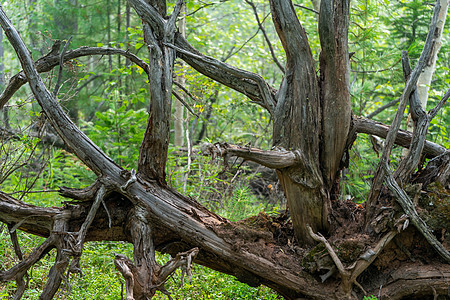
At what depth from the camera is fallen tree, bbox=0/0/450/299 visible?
3.36m

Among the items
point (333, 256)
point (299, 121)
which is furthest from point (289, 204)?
point (299, 121)

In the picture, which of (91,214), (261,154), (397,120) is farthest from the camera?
(397,120)

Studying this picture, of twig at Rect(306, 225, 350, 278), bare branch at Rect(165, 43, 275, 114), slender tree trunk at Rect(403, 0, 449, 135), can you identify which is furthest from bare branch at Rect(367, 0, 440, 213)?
slender tree trunk at Rect(403, 0, 449, 135)

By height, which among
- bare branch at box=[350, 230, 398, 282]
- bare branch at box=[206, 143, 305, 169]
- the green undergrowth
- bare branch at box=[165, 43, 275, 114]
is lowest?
the green undergrowth

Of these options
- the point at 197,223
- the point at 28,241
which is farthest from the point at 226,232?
the point at 28,241

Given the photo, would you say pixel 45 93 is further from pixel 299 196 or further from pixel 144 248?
pixel 299 196

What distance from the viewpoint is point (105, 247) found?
18.0 feet

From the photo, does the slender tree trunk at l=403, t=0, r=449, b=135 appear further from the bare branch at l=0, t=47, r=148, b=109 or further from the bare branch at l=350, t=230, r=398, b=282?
the bare branch at l=0, t=47, r=148, b=109

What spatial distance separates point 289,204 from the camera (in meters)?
3.76

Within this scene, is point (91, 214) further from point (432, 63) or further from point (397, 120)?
point (432, 63)

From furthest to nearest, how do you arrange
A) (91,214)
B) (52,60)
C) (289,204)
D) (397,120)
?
(52,60)
(289,204)
(397,120)
(91,214)

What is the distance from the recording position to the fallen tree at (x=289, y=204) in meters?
3.36

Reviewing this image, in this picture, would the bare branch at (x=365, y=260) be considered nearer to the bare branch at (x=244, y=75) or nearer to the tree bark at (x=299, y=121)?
the tree bark at (x=299, y=121)

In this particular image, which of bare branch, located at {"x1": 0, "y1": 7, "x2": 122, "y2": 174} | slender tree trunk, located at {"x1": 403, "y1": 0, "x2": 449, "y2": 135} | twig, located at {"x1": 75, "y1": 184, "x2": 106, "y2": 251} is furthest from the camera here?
slender tree trunk, located at {"x1": 403, "y1": 0, "x2": 449, "y2": 135}
